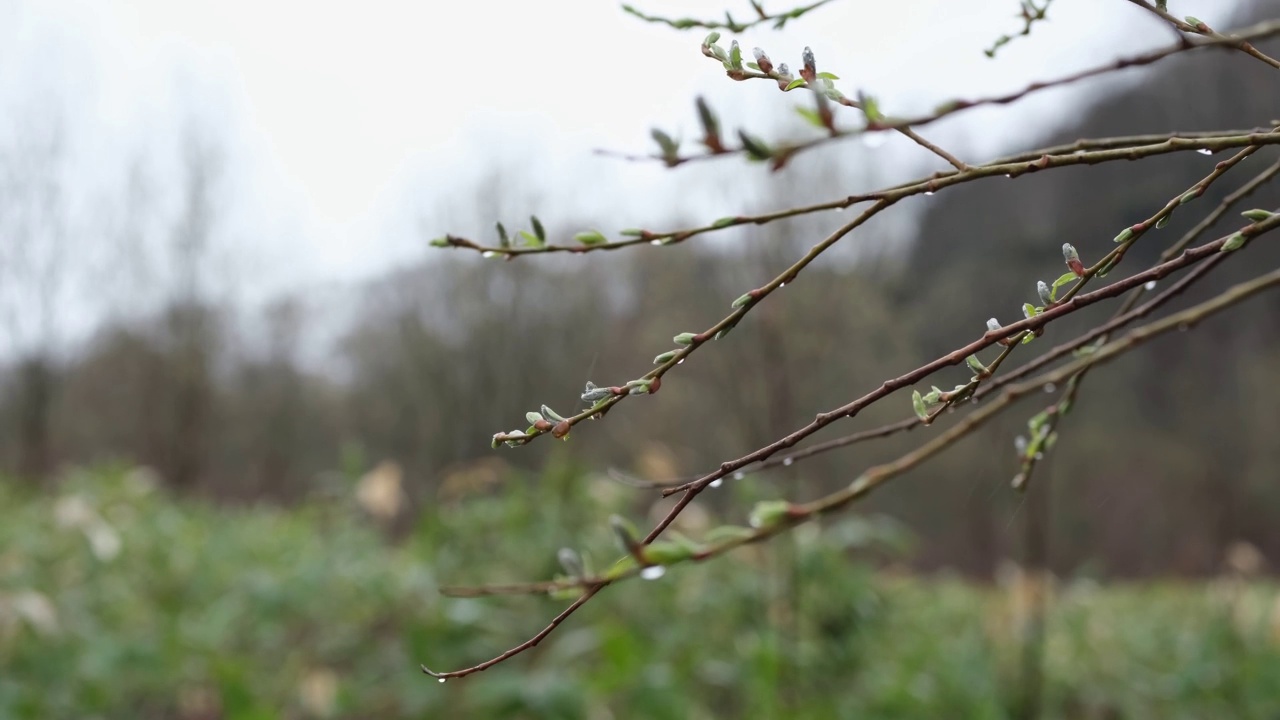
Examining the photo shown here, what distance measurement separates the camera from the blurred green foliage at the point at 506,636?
7.78ft

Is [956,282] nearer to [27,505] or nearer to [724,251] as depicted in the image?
[724,251]

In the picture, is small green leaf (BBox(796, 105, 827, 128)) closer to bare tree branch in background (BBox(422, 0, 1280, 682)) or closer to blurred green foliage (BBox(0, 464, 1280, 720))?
bare tree branch in background (BBox(422, 0, 1280, 682))

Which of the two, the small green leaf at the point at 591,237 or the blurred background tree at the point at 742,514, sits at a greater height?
the small green leaf at the point at 591,237

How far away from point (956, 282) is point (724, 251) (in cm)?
163

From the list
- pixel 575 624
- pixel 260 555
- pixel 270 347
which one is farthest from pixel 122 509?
pixel 270 347

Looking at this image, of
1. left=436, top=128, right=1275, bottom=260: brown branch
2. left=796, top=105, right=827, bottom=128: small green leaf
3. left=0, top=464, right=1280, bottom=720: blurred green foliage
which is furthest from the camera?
left=0, top=464, right=1280, bottom=720: blurred green foliage

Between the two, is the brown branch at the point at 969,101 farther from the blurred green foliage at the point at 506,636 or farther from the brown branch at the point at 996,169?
the blurred green foliage at the point at 506,636

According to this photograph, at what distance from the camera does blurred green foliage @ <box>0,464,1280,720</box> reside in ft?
7.78

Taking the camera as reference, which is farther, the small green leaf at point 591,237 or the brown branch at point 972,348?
the small green leaf at point 591,237

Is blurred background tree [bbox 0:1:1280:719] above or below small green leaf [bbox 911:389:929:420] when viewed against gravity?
below

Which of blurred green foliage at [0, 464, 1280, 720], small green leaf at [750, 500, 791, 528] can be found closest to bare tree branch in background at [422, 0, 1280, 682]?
small green leaf at [750, 500, 791, 528]

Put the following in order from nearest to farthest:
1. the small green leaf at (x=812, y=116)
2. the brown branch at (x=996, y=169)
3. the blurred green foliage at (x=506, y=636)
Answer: the small green leaf at (x=812, y=116) → the brown branch at (x=996, y=169) → the blurred green foliage at (x=506, y=636)

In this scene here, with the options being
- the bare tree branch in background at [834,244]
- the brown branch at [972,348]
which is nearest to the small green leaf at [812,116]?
the bare tree branch in background at [834,244]

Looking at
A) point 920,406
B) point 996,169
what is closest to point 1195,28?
point 996,169
